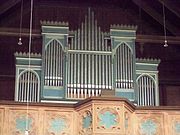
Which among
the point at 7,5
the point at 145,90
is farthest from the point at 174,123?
the point at 7,5

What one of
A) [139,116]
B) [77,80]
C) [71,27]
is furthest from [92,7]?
[139,116]

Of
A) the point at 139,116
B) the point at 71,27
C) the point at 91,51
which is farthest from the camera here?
the point at 71,27

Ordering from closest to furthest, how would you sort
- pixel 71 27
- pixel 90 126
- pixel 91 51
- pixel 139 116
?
pixel 90 126
pixel 139 116
pixel 91 51
pixel 71 27

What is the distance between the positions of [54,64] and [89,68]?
3.10 ft

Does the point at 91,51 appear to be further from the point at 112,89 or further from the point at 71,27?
the point at 71,27

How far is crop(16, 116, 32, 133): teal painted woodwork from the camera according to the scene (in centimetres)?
1330

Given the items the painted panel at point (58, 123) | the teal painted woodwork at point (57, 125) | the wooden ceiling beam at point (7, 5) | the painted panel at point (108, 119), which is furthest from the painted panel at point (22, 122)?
the wooden ceiling beam at point (7, 5)

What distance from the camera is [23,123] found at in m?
13.4

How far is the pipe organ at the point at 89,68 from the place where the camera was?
14.4 meters

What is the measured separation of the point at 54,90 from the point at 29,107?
0.98 metres

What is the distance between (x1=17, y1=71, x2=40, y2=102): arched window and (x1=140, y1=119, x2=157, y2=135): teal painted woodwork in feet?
9.27

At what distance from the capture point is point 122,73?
14.7m

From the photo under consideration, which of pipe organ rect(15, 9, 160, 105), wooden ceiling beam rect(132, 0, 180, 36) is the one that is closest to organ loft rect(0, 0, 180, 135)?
pipe organ rect(15, 9, 160, 105)

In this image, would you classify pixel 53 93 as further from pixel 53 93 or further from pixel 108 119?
pixel 108 119
